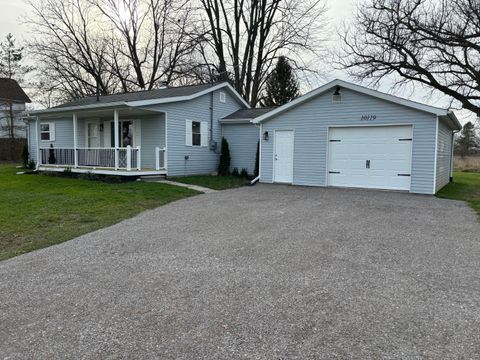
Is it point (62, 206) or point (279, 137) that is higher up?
point (279, 137)

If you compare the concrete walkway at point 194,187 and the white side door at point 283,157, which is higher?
the white side door at point 283,157

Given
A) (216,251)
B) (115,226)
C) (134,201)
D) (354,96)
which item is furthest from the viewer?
(354,96)

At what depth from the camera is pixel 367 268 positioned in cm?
443

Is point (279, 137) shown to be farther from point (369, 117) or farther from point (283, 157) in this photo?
point (369, 117)

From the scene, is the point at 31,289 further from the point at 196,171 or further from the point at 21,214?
the point at 196,171

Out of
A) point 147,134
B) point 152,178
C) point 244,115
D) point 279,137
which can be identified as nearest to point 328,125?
point 279,137

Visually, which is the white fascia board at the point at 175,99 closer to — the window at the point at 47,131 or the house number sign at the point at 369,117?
the house number sign at the point at 369,117

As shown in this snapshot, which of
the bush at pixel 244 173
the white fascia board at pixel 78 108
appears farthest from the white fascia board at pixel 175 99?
the bush at pixel 244 173

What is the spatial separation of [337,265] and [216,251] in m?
1.67

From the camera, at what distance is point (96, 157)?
49.2 ft

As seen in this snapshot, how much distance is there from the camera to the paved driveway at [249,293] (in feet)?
8.99

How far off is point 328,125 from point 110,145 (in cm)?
1021

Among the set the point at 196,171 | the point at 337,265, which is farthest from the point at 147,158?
the point at 337,265

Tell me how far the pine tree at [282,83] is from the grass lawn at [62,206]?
17494 millimetres
